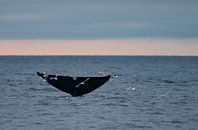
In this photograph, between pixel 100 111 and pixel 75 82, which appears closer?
pixel 75 82

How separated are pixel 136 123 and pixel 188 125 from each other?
324 centimetres

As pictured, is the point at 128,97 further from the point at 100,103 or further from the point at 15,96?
the point at 15,96

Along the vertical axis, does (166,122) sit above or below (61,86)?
below

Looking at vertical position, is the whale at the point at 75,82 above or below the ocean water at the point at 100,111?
above

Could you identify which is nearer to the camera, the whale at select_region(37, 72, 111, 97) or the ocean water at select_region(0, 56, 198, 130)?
the ocean water at select_region(0, 56, 198, 130)

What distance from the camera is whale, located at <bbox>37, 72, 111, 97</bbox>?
3553cm

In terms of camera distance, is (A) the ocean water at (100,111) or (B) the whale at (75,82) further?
(B) the whale at (75,82)

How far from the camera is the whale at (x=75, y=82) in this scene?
35.5 meters

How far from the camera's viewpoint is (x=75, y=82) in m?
35.8

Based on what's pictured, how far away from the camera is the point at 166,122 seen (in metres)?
34.0

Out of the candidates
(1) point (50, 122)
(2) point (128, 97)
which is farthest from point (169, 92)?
(1) point (50, 122)

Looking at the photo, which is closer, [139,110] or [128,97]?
[139,110]

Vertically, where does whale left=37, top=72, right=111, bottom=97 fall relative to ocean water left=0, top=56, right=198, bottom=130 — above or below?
above

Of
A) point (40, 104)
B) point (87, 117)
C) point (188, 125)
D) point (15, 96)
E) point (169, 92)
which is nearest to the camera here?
point (188, 125)
